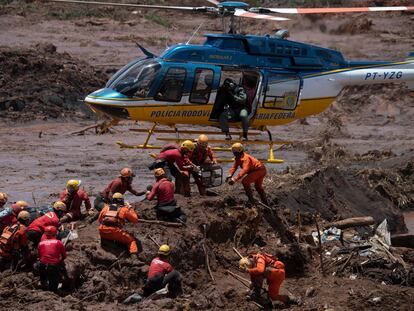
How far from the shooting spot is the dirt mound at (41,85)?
33.8m

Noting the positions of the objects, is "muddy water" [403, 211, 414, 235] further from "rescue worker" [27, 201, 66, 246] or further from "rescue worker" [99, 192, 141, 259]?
"rescue worker" [27, 201, 66, 246]

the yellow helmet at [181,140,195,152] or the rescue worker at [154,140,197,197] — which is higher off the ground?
the yellow helmet at [181,140,195,152]

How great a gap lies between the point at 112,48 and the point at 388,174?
1645 cm

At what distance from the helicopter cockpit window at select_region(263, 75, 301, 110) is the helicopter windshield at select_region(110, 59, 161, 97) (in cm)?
285

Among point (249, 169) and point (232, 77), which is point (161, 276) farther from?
point (232, 77)

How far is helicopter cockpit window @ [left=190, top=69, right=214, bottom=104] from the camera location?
75.6ft

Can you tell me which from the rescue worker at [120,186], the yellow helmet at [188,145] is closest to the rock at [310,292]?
the yellow helmet at [188,145]

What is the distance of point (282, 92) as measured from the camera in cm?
2411

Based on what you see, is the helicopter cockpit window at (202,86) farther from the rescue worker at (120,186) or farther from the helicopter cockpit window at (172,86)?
the rescue worker at (120,186)

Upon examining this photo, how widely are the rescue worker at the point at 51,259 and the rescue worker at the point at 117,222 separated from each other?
1054 millimetres

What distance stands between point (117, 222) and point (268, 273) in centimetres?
265

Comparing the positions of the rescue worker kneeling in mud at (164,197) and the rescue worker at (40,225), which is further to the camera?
the rescue worker kneeling in mud at (164,197)

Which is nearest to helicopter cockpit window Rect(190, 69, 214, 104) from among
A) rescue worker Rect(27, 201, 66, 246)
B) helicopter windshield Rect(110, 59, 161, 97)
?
helicopter windshield Rect(110, 59, 161, 97)

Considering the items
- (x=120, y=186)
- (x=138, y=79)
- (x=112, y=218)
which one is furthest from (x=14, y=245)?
(x=138, y=79)
